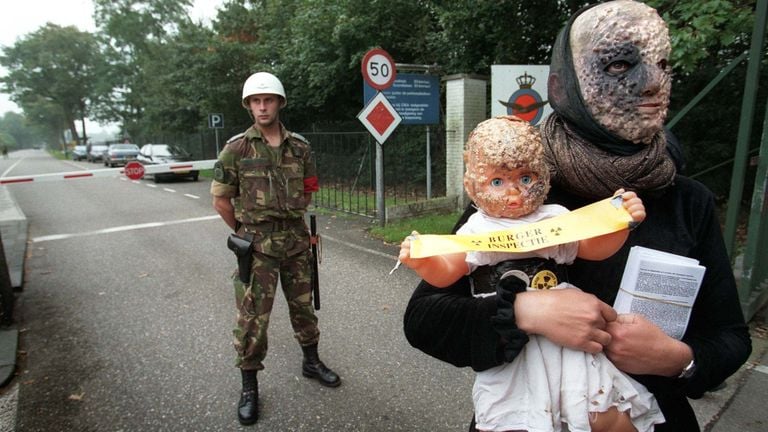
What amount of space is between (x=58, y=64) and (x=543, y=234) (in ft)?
217

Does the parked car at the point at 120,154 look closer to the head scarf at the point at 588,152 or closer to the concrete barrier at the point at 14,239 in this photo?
the concrete barrier at the point at 14,239

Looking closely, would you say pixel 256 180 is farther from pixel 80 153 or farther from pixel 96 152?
pixel 80 153

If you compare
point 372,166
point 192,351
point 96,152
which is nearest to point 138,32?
point 96,152

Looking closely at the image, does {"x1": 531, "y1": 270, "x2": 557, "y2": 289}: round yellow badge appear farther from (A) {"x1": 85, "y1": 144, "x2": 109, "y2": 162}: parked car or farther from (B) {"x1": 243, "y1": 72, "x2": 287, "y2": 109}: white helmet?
(A) {"x1": 85, "y1": 144, "x2": 109, "y2": 162}: parked car

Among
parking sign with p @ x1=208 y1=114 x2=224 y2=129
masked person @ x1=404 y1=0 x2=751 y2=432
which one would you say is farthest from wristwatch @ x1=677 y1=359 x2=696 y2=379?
parking sign with p @ x1=208 y1=114 x2=224 y2=129

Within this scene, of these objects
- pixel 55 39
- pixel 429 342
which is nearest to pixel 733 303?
pixel 429 342

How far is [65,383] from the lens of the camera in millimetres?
3285

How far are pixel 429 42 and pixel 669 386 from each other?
1077 cm

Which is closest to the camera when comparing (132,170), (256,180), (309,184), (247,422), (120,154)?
(247,422)

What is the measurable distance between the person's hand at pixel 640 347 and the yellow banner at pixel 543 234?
0.23m

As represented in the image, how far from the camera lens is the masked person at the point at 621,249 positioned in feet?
3.26

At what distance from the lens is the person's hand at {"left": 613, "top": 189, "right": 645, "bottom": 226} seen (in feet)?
2.98

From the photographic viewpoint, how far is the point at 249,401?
112 inches

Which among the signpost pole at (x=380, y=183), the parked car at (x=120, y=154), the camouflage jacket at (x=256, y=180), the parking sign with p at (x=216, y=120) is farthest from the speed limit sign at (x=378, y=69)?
the parked car at (x=120, y=154)
